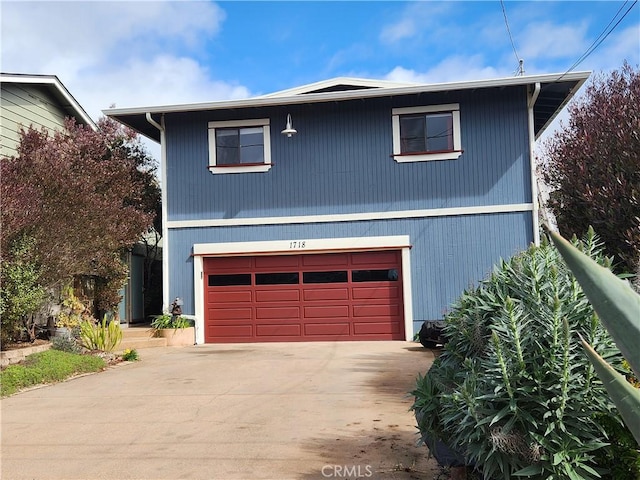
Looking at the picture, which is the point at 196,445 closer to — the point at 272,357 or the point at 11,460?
the point at 11,460

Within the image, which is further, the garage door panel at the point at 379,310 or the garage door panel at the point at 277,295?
the garage door panel at the point at 277,295

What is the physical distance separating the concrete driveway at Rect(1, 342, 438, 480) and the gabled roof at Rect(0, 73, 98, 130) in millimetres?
8102

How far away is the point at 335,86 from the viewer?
48.9 ft

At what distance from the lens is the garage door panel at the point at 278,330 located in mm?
14477

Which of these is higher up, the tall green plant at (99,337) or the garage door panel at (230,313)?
the garage door panel at (230,313)

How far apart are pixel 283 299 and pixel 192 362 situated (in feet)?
13.2

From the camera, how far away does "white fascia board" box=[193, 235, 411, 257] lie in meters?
14.2

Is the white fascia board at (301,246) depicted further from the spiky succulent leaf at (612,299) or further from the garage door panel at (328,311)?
the spiky succulent leaf at (612,299)

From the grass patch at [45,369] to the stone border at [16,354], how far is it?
0.16 metres

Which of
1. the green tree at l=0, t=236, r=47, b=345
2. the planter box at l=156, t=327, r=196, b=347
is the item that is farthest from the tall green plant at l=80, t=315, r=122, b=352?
the planter box at l=156, t=327, r=196, b=347

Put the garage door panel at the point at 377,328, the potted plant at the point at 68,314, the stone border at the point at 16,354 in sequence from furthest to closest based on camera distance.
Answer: the garage door panel at the point at 377,328 → the potted plant at the point at 68,314 → the stone border at the point at 16,354

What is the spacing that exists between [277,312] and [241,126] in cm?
509

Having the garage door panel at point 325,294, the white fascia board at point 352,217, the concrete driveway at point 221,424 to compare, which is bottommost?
the concrete driveway at point 221,424

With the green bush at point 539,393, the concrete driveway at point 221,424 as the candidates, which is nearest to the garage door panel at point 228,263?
the concrete driveway at point 221,424
